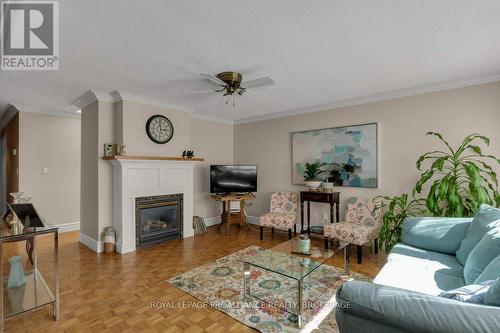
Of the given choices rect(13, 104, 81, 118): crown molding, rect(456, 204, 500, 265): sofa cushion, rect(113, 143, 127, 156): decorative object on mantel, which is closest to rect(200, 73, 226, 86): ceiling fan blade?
rect(113, 143, 127, 156): decorative object on mantel

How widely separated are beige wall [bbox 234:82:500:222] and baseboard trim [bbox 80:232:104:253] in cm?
321

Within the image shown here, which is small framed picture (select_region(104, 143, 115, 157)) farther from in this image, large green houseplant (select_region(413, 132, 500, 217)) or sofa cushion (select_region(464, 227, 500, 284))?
large green houseplant (select_region(413, 132, 500, 217))

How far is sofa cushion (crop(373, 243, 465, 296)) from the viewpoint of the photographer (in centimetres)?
170

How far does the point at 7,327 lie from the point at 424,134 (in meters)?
4.97

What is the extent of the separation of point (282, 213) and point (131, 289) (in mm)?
2753

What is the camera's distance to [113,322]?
1.97 metres

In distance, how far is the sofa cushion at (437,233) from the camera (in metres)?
2.25

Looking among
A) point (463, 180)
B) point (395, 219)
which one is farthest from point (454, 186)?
point (395, 219)

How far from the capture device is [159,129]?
13.4ft

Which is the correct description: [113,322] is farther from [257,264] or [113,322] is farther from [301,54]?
[301,54]

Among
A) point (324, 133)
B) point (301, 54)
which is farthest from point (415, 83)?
point (301, 54)

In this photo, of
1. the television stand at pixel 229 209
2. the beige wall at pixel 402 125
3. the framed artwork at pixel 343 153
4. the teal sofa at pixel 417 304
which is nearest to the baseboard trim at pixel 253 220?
the television stand at pixel 229 209

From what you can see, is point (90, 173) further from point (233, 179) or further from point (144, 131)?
point (233, 179)

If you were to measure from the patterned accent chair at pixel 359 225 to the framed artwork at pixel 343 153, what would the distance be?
0.37 meters
